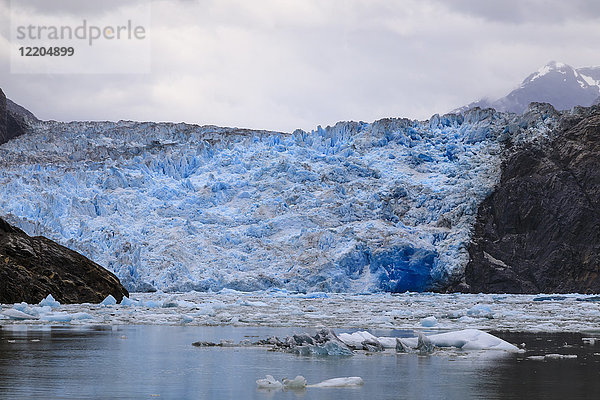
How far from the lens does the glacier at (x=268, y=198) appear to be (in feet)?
90.7

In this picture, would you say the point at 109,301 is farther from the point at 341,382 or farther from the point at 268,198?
the point at 268,198

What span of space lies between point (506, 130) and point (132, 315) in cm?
2650

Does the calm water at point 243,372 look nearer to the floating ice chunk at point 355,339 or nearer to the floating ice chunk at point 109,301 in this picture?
the floating ice chunk at point 355,339

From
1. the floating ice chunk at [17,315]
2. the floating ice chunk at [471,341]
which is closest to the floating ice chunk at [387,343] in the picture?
the floating ice chunk at [471,341]

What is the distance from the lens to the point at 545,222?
32625 mm

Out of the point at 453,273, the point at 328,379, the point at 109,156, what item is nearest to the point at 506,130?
the point at 453,273

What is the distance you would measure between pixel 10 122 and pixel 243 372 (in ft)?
138

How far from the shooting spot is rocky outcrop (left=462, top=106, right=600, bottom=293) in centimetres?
3066

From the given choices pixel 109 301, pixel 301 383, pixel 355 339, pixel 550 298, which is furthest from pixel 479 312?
pixel 550 298

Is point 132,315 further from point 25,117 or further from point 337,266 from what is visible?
point 25,117

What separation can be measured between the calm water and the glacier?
63.8 ft

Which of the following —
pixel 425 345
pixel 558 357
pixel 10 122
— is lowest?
pixel 558 357

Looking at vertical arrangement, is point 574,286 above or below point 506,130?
below

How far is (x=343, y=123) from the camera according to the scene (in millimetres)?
37375
